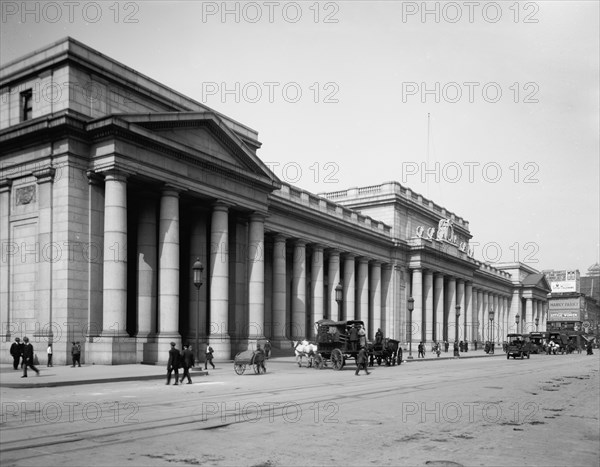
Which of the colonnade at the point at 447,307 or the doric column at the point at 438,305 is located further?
the doric column at the point at 438,305

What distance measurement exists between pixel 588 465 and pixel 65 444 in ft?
28.6

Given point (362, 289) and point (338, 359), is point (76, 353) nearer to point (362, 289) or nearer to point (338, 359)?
point (338, 359)

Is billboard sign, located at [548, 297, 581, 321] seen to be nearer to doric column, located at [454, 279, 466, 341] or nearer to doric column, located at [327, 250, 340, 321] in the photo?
doric column, located at [454, 279, 466, 341]

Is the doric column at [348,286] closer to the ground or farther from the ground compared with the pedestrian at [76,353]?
farther from the ground

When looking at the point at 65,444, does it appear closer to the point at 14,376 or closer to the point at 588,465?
the point at 588,465

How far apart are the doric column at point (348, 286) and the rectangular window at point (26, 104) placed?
1408 inches

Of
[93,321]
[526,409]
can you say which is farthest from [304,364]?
[526,409]

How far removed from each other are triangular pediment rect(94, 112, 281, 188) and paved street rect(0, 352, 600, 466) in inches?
631

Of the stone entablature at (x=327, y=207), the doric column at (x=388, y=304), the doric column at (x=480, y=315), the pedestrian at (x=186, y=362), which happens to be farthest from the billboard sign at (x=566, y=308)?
the pedestrian at (x=186, y=362)

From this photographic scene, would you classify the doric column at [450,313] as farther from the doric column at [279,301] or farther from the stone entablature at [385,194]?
the doric column at [279,301]

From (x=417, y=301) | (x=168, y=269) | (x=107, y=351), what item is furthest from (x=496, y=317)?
(x=107, y=351)

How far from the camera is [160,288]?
37281 millimetres

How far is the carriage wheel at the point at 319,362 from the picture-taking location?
36156mm

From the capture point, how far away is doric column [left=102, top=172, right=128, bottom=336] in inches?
1330
